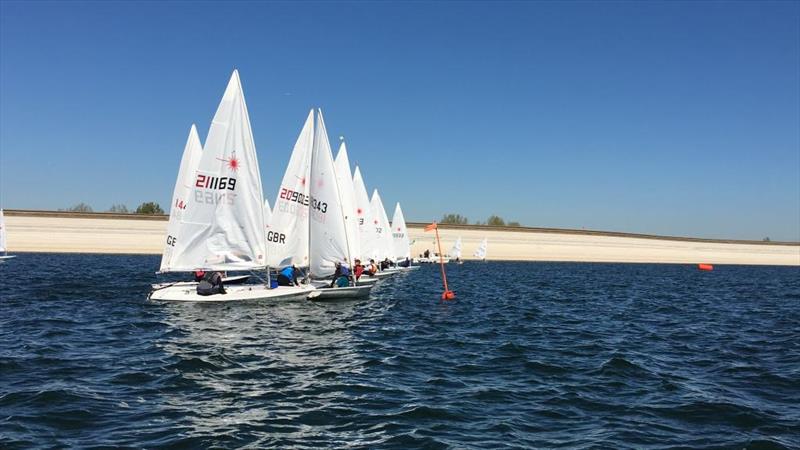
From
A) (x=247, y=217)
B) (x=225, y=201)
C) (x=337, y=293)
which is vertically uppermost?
(x=225, y=201)

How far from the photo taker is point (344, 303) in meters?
28.2

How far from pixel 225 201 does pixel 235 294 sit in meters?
4.42

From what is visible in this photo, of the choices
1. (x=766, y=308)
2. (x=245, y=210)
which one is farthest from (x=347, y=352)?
(x=766, y=308)

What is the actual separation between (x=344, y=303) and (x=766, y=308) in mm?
23268

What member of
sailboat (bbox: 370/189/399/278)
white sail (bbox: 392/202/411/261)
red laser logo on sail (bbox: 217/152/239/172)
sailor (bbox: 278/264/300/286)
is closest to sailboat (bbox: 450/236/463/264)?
white sail (bbox: 392/202/411/261)

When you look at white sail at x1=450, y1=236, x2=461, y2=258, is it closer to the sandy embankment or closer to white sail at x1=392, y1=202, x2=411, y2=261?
the sandy embankment

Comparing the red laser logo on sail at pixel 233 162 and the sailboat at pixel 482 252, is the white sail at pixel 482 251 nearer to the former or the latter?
the sailboat at pixel 482 252

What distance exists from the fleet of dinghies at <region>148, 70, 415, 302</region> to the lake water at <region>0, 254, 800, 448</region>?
216 centimetres

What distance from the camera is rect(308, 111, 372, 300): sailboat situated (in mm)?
29141

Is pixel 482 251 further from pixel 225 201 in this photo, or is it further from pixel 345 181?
pixel 225 201

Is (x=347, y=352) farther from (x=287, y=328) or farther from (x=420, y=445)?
(x=420, y=445)

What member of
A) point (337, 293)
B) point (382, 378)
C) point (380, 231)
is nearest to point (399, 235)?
point (380, 231)

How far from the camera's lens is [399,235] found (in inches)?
2667

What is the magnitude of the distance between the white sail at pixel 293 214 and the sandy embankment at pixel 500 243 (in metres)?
70.4
